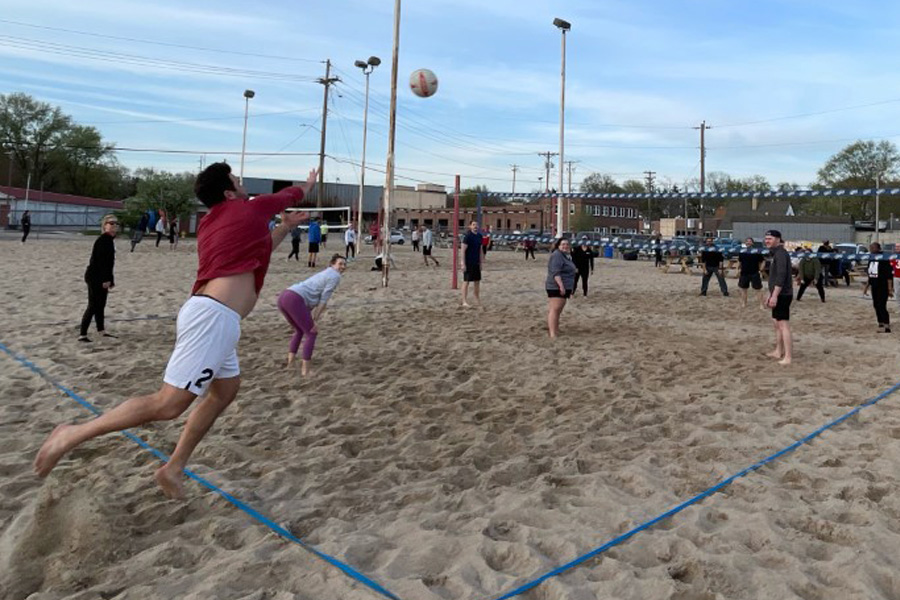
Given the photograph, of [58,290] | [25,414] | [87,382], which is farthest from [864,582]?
[58,290]

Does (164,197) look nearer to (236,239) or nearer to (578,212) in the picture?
(236,239)

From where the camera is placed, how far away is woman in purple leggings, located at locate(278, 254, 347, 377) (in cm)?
582

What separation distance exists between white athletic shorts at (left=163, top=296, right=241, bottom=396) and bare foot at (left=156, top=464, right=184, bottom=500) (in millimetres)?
562

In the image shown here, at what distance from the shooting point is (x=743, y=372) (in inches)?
248

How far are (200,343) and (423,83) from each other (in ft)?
38.3

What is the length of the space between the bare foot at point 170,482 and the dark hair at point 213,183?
129 centimetres

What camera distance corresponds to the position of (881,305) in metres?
9.45

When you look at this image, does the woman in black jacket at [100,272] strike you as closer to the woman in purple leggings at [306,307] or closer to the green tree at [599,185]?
the woman in purple leggings at [306,307]

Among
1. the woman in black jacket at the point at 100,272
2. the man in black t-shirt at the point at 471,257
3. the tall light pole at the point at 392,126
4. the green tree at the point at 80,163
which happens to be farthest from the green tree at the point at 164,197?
the woman in black jacket at the point at 100,272

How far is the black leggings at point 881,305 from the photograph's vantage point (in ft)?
30.7

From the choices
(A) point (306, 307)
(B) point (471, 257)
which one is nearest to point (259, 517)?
(A) point (306, 307)

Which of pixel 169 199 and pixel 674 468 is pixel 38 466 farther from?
pixel 169 199

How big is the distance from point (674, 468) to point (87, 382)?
4.60m

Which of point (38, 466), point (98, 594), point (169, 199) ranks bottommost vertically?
point (98, 594)
